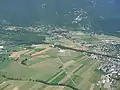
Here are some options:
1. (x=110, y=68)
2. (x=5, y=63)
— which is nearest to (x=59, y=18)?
(x=110, y=68)

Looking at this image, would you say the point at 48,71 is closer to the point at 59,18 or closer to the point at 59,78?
the point at 59,78


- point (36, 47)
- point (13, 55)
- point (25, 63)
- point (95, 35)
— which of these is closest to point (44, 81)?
point (25, 63)

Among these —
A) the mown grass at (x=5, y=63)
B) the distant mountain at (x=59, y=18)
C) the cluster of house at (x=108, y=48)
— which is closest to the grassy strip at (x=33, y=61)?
the mown grass at (x=5, y=63)

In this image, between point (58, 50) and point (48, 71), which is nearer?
point (48, 71)

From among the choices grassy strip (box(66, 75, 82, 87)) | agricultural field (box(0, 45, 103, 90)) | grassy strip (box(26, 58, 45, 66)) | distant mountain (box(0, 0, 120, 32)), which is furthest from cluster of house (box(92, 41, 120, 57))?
grassy strip (box(66, 75, 82, 87))

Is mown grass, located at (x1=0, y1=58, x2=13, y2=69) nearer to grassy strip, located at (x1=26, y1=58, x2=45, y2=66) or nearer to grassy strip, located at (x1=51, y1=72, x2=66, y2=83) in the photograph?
grassy strip, located at (x1=26, y1=58, x2=45, y2=66)

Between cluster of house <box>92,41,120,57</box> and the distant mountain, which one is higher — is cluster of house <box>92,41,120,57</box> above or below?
below

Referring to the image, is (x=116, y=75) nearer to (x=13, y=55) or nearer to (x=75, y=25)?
(x=13, y=55)
